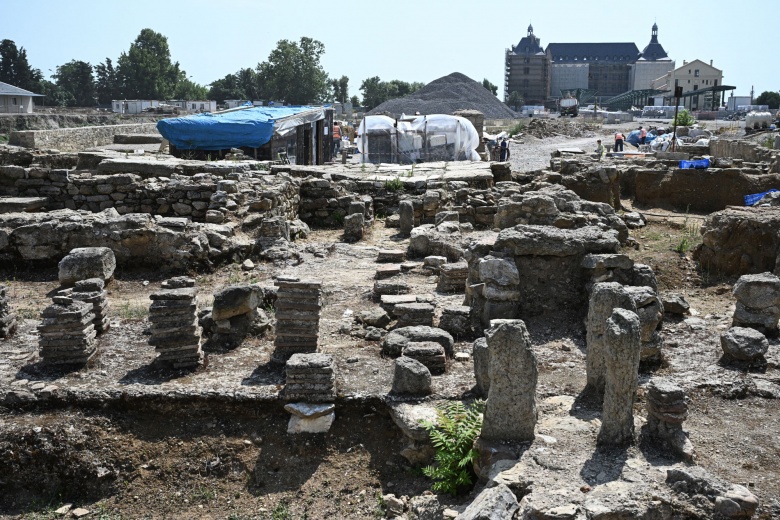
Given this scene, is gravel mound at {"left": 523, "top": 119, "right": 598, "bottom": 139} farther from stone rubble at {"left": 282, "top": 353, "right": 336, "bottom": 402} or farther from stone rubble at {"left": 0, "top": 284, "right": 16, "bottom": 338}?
stone rubble at {"left": 282, "top": 353, "right": 336, "bottom": 402}

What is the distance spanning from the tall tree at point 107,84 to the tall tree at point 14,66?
13742 millimetres

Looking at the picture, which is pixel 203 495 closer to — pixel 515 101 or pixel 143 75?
pixel 143 75

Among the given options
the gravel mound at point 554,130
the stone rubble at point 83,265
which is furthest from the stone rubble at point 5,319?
the gravel mound at point 554,130

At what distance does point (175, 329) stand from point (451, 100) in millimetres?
70564

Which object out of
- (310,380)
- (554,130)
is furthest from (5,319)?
(554,130)

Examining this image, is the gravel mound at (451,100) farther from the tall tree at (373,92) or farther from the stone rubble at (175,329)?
the stone rubble at (175,329)

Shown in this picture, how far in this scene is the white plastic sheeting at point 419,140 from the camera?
86.8ft

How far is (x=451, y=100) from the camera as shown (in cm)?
7475

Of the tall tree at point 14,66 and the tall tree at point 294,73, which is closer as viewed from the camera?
the tall tree at point 14,66

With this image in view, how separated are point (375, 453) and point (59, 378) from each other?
2.97 m

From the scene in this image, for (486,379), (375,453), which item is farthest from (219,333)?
(486,379)

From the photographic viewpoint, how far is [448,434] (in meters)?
5.63

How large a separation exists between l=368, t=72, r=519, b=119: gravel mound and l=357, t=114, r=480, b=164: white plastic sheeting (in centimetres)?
4127

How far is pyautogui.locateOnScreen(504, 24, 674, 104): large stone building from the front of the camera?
112 m
